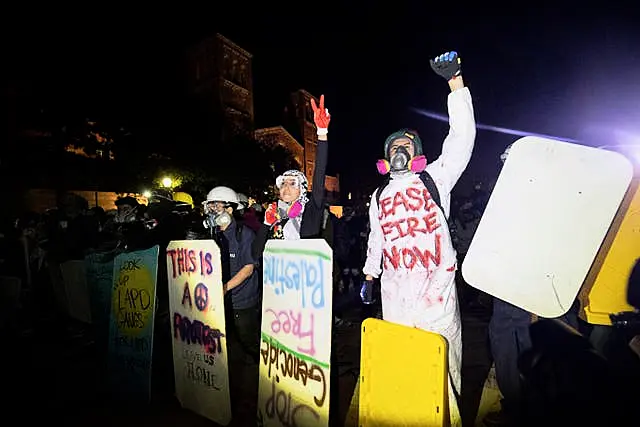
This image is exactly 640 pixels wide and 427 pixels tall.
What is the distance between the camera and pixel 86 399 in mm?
4461

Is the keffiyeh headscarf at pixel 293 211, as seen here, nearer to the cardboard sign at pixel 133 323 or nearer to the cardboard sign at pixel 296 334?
the cardboard sign at pixel 296 334

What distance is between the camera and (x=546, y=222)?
242 centimetres

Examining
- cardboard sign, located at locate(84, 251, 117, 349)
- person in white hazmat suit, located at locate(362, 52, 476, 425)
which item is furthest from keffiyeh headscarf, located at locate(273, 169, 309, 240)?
cardboard sign, located at locate(84, 251, 117, 349)

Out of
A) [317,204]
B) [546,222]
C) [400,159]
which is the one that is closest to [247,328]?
[317,204]

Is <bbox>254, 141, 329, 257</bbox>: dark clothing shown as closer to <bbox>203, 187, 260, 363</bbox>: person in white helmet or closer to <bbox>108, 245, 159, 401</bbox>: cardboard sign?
<bbox>203, 187, 260, 363</bbox>: person in white helmet

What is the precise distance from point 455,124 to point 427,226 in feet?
2.22

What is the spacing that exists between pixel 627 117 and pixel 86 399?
13.0 metres

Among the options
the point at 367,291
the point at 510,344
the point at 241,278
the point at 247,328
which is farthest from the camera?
the point at 247,328

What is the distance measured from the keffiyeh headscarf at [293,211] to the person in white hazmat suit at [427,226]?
0.87 meters

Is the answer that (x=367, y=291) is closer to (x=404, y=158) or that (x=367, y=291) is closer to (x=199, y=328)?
(x=404, y=158)

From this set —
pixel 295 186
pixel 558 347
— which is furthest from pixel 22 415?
pixel 558 347

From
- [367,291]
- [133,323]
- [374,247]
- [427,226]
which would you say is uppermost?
[427,226]

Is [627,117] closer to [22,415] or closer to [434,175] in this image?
[434,175]

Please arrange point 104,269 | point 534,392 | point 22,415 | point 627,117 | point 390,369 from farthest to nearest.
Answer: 1. point 627,117
2. point 104,269
3. point 22,415
4. point 534,392
5. point 390,369
